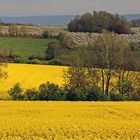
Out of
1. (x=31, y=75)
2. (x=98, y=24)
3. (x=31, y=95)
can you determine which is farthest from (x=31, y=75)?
(x=98, y=24)

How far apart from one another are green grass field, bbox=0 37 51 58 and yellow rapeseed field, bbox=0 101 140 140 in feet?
177

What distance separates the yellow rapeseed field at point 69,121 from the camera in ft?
70.4

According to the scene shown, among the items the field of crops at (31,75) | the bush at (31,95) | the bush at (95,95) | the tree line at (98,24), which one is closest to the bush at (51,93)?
the bush at (31,95)

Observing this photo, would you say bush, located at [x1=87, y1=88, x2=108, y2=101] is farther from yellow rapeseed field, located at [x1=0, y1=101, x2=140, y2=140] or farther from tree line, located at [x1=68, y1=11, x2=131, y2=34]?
tree line, located at [x1=68, y1=11, x2=131, y2=34]

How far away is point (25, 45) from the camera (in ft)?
306

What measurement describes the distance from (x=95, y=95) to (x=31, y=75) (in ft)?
78.3

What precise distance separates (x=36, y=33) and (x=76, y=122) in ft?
298

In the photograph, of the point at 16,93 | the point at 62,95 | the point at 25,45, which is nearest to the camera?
the point at 62,95

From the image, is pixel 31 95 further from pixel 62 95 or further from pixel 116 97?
pixel 116 97

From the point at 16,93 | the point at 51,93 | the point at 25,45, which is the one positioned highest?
the point at 25,45

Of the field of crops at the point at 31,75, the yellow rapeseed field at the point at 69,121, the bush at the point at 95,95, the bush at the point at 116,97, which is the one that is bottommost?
the field of crops at the point at 31,75

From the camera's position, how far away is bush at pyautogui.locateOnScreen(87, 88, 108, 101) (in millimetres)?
41250

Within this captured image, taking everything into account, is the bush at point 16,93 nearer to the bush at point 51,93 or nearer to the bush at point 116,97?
the bush at point 51,93

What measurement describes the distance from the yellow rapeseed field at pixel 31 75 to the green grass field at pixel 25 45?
49.8 ft
